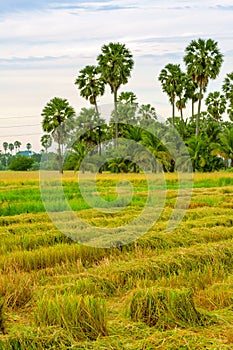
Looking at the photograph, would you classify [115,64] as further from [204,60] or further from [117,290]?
[117,290]

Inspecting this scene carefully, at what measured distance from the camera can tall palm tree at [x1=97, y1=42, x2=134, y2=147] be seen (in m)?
35.2

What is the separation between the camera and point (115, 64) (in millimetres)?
35219

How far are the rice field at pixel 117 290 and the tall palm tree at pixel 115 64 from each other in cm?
2521

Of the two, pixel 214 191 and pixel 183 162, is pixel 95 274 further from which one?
pixel 183 162

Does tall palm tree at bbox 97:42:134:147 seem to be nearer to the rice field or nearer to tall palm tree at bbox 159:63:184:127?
tall palm tree at bbox 159:63:184:127

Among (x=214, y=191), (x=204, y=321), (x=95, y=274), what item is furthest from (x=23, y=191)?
(x=204, y=321)

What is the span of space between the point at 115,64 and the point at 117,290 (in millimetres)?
30362

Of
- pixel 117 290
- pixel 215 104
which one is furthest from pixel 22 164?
pixel 117 290

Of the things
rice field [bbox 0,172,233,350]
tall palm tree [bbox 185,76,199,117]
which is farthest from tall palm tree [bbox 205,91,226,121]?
rice field [bbox 0,172,233,350]

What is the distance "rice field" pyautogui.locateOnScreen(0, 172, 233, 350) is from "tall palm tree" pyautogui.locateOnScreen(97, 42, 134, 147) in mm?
25208

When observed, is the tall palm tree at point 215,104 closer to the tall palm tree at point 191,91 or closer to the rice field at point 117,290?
the tall palm tree at point 191,91

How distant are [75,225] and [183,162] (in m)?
24.6

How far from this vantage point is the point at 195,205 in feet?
48.6

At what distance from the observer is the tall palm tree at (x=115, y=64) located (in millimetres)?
35219
